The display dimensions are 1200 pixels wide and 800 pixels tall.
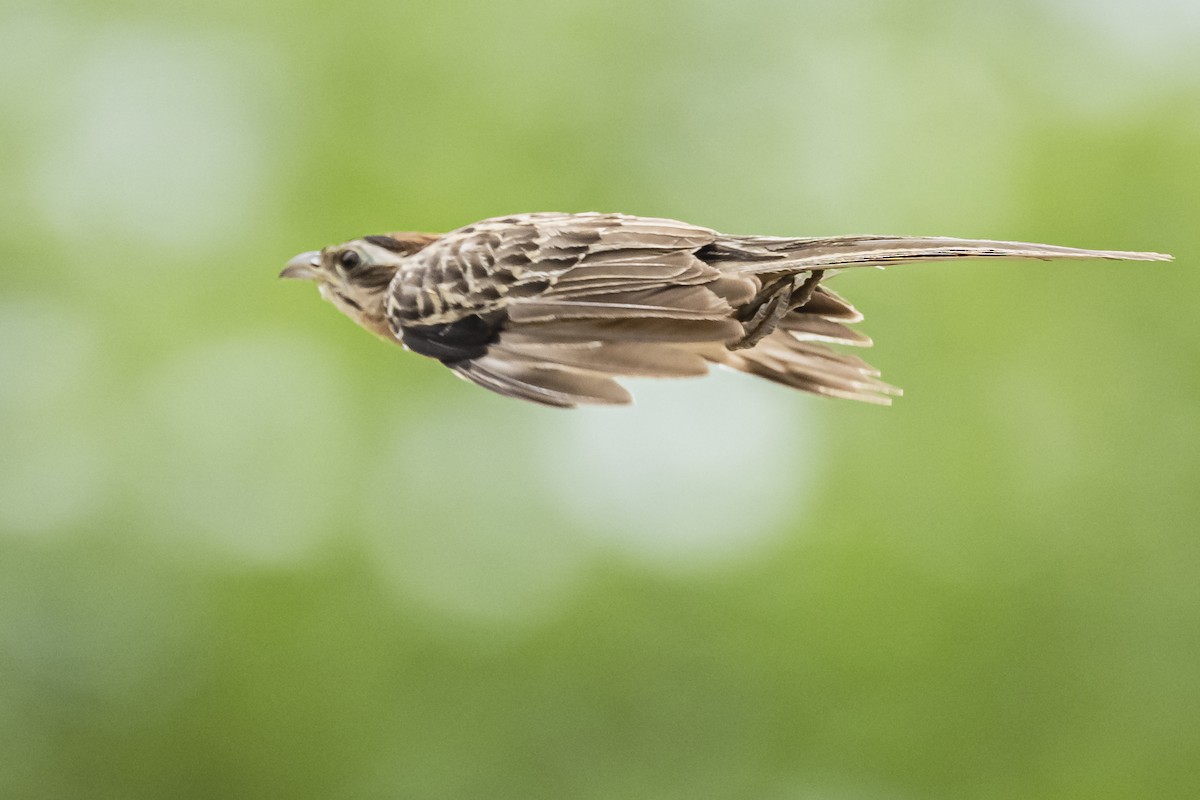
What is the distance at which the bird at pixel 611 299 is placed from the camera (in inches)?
47.3

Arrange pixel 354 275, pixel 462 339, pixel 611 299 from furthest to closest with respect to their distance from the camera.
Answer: pixel 354 275
pixel 462 339
pixel 611 299

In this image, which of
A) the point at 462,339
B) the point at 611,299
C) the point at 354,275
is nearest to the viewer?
the point at 611,299

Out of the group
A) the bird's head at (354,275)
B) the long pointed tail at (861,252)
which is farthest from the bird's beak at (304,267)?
the long pointed tail at (861,252)

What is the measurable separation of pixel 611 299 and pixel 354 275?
0.42 metres

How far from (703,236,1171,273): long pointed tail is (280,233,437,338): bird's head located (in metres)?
0.42

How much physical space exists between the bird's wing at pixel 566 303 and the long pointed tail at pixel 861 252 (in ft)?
0.10

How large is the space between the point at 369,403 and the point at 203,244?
70 centimetres

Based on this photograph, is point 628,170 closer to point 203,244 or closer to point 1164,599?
point 203,244

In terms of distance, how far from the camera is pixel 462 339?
138 cm

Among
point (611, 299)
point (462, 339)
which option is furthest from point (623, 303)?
point (462, 339)

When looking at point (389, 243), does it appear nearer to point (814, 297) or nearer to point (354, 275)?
point (354, 275)

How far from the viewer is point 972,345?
13.5 feet

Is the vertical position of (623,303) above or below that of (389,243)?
below

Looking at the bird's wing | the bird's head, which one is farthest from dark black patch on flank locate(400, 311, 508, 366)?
the bird's head
